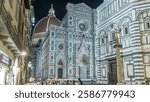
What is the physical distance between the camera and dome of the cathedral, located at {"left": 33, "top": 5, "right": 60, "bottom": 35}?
65188 millimetres

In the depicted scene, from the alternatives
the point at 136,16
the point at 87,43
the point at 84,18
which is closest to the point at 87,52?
the point at 87,43

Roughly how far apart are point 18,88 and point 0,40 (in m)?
6.61

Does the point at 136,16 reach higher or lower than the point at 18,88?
higher

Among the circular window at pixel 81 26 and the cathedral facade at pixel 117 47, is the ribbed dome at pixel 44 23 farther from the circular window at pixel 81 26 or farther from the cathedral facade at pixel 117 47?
the cathedral facade at pixel 117 47

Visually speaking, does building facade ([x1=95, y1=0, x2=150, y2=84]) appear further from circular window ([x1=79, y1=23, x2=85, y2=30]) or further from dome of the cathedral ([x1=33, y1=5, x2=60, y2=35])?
dome of the cathedral ([x1=33, y1=5, x2=60, y2=35])

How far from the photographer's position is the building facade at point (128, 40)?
14945 mm

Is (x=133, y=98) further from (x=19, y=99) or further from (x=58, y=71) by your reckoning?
(x=58, y=71)

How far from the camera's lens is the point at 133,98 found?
2.54m

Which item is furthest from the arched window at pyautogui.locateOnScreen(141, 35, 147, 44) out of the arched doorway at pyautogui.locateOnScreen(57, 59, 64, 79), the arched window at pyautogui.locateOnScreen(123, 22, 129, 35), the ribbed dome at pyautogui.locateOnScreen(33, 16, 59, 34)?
the ribbed dome at pyautogui.locateOnScreen(33, 16, 59, 34)

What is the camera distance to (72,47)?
3984 cm

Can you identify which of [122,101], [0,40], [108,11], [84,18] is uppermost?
[84,18]

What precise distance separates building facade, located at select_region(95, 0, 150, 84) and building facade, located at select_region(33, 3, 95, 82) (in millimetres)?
18322

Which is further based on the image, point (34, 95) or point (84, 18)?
point (84, 18)

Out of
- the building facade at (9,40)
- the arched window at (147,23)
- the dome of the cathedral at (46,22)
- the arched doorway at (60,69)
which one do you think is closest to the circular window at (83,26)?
the arched doorway at (60,69)
